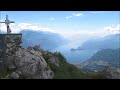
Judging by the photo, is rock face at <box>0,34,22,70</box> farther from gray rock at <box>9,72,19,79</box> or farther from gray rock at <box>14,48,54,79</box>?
gray rock at <box>9,72,19,79</box>

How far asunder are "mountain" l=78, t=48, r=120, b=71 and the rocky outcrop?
976 mm

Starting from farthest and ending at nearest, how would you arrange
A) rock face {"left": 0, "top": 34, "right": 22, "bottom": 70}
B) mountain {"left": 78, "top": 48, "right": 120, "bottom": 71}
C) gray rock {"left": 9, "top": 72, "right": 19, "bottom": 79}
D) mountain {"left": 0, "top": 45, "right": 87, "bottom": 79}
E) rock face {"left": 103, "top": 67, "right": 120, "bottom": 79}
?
rock face {"left": 103, "top": 67, "right": 120, "bottom": 79} → rock face {"left": 0, "top": 34, "right": 22, "bottom": 70} → mountain {"left": 0, "top": 45, "right": 87, "bottom": 79} → mountain {"left": 78, "top": 48, "right": 120, "bottom": 71} → gray rock {"left": 9, "top": 72, "right": 19, "bottom": 79}

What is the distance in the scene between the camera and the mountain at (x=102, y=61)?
23.5 feet

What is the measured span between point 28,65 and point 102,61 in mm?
2017

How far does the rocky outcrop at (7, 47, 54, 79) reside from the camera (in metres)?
7.27

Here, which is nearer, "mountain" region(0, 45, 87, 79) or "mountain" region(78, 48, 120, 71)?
"mountain" region(78, 48, 120, 71)

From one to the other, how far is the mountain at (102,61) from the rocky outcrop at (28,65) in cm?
98

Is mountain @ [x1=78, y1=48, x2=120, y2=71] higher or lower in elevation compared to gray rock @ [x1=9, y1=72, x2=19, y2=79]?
higher

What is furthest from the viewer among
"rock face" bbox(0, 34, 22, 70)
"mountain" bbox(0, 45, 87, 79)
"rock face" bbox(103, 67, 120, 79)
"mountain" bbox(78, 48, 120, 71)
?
"rock face" bbox(103, 67, 120, 79)

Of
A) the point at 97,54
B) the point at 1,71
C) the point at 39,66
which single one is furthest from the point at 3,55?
the point at 97,54

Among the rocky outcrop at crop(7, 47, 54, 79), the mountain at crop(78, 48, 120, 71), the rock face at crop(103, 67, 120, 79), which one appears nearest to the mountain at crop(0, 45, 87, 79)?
the rocky outcrop at crop(7, 47, 54, 79)

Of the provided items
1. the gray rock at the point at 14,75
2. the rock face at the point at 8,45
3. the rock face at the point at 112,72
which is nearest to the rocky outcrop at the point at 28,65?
the gray rock at the point at 14,75

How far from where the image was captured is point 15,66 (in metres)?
7.72
